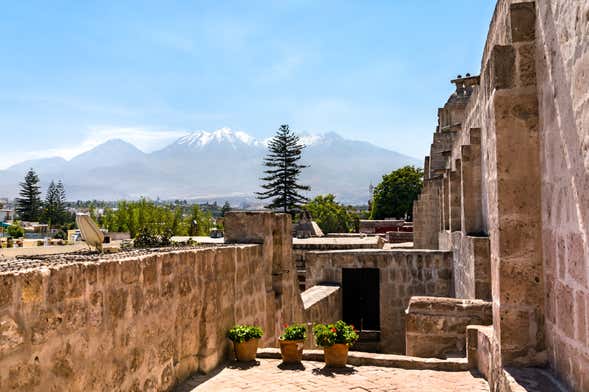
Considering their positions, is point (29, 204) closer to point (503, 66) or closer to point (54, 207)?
point (54, 207)

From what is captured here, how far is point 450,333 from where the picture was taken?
6.77 meters

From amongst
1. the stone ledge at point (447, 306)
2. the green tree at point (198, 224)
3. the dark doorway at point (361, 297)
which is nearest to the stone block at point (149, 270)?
the stone ledge at point (447, 306)

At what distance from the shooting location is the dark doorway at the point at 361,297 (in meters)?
14.6

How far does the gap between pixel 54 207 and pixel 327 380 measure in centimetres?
7609

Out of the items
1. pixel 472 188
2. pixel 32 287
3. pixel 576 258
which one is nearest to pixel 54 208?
pixel 472 188

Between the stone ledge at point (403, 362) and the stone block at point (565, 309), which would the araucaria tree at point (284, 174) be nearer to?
the stone ledge at point (403, 362)

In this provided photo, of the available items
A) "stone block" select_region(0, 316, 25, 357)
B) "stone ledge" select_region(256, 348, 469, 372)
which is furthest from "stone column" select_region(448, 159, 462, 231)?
Result: "stone block" select_region(0, 316, 25, 357)

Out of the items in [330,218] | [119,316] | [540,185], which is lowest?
[119,316]

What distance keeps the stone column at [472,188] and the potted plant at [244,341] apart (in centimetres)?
441

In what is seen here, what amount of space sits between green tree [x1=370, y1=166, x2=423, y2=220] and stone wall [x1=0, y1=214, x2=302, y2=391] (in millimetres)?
44356

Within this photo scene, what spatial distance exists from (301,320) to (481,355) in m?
5.11

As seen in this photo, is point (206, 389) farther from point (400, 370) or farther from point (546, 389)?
point (546, 389)

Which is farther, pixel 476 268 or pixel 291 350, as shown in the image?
pixel 476 268

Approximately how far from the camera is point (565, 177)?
3299 millimetres
